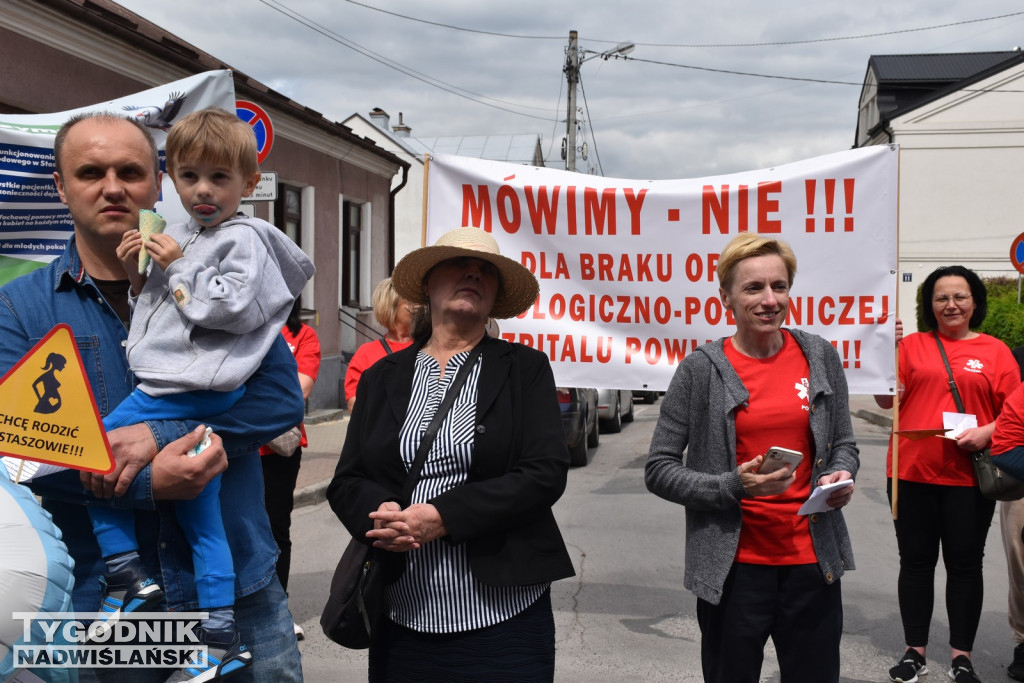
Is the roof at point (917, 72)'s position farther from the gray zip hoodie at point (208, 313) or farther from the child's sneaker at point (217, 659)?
the child's sneaker at point (217, 659)

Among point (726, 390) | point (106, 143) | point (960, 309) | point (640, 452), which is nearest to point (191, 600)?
point (106, 143)

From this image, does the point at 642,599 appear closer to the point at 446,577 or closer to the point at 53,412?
the point at 446,577

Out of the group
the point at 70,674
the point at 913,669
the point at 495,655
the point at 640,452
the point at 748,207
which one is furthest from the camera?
the point at 640,452

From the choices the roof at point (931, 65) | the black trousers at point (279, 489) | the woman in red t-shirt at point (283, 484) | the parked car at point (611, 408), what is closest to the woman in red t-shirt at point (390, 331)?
the woman in red t-shirt at point (283, 484)

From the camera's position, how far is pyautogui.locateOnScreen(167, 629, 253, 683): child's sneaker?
1993 mm

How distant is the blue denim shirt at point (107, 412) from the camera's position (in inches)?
78.6

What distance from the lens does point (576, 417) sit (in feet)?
36.9

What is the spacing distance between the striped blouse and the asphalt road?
91.5 inches

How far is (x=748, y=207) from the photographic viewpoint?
4.88 m

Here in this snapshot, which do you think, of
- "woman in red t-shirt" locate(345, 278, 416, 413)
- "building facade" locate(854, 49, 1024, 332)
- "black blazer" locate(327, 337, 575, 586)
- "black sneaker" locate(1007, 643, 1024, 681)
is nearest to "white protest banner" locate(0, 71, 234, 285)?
"woman in red t-shirt" locate(345, 278, 416, 413)

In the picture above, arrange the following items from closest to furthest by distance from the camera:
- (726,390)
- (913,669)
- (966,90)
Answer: (726,390) → (913,669) → (966,90)

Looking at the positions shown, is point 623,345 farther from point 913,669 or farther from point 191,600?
point 191,600

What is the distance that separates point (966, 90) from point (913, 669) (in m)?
37.0

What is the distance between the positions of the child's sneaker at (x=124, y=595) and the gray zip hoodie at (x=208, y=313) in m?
0.39
